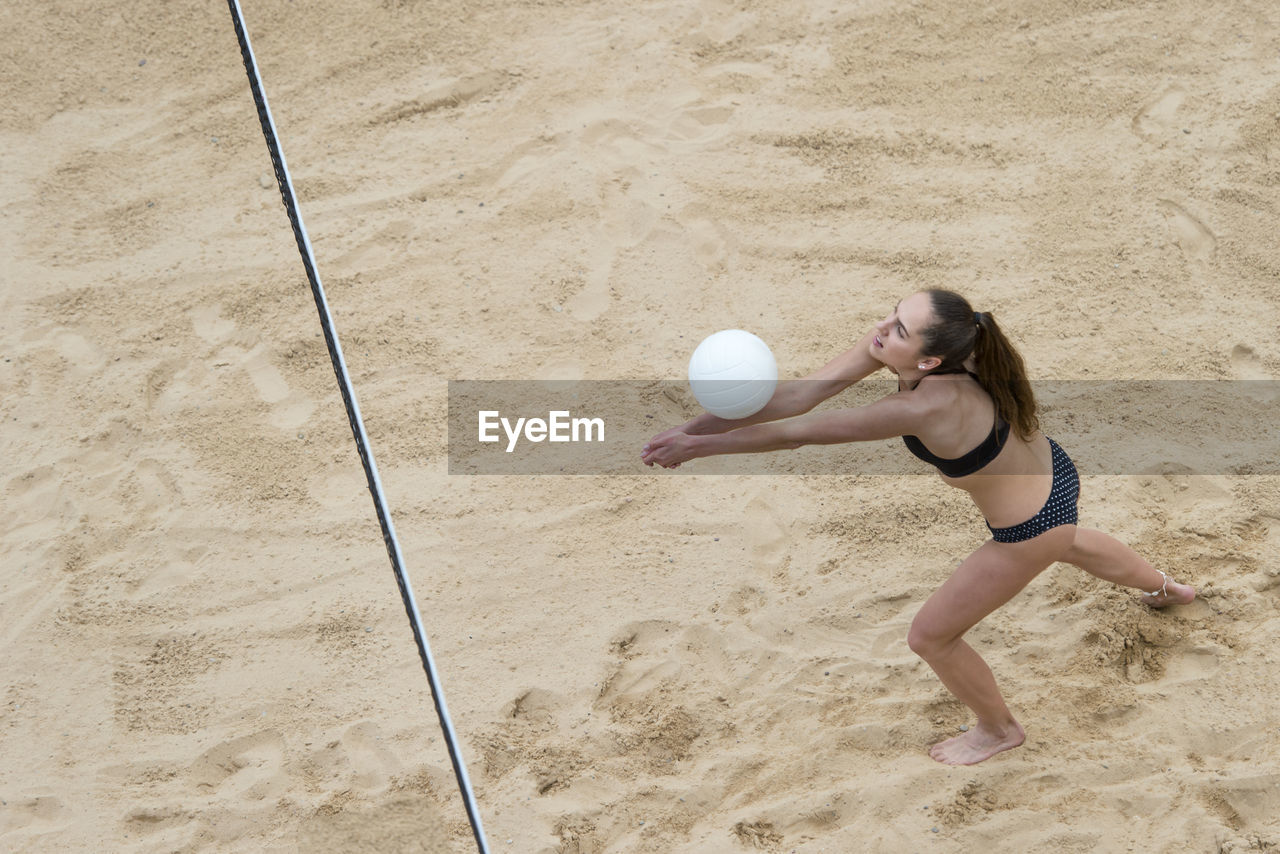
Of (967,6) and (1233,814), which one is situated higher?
(967,6)

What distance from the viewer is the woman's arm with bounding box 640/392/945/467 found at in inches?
111

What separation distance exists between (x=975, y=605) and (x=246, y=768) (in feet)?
7.81

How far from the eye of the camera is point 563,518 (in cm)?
428

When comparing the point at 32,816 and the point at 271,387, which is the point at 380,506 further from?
the point at 271,387

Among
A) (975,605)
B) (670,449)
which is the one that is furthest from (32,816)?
(975,605)

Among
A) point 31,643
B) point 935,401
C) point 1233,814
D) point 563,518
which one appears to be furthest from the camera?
point 563,518

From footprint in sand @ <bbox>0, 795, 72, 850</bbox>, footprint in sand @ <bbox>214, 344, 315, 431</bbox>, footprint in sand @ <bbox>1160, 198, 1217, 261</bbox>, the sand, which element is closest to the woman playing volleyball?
the sand

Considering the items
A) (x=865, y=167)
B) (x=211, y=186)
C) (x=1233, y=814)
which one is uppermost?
(x=211, y=186)

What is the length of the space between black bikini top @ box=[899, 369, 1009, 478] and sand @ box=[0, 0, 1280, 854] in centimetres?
106

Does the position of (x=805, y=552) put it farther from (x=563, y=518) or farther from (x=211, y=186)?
(x=211, y=186)

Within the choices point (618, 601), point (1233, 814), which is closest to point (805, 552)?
point (618, 601)

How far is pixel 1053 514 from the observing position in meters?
3.04

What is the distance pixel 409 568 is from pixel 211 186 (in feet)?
8.33

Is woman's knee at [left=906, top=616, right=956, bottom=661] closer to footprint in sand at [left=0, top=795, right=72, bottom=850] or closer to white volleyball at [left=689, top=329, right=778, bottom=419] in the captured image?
white volleyball at [left=689, top=329, right=778, bottom=419]
